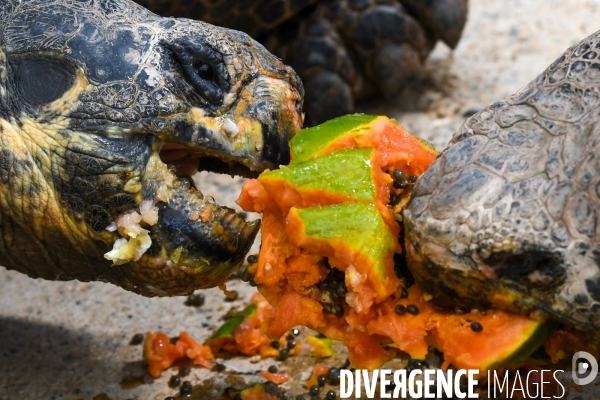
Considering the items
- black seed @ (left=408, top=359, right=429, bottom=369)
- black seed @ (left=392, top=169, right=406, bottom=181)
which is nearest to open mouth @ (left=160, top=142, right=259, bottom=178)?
black seed @ (left=392, top=169, right=406, bottom=181)

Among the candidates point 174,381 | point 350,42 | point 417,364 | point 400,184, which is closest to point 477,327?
point 400,184

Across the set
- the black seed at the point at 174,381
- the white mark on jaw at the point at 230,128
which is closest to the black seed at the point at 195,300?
the black seed at the point at 174,381

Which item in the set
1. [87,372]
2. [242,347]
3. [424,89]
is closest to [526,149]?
[242,347]

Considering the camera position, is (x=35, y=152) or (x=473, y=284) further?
(x=35, y=152)

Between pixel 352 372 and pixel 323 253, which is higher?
pixel 323 253

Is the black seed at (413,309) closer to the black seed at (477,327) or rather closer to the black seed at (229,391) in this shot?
the black seed at (477,327)

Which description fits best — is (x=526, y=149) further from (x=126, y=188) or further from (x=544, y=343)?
(x=126, y=188)

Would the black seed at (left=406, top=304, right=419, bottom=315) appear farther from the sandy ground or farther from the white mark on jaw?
the sandy ground

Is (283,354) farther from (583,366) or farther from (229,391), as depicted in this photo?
(583,366)
